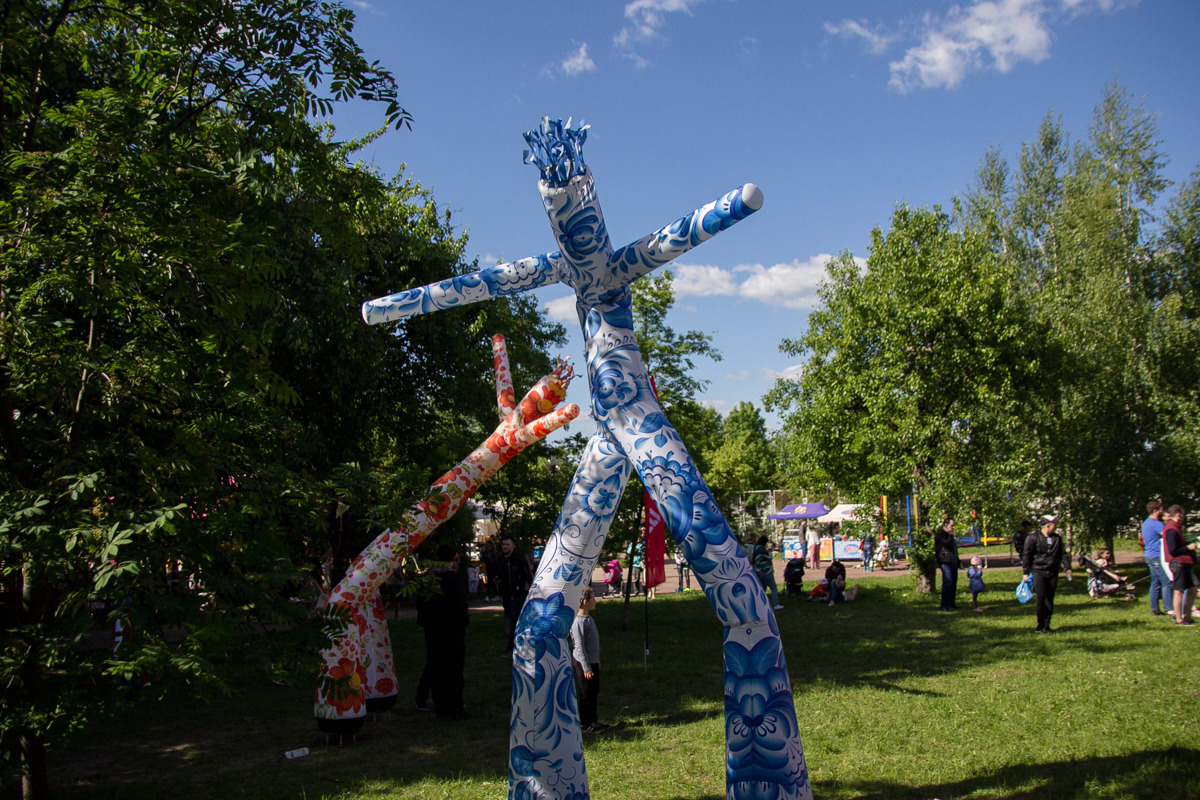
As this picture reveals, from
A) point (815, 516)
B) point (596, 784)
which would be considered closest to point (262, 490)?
point (596, 784)

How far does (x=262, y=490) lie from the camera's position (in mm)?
4441

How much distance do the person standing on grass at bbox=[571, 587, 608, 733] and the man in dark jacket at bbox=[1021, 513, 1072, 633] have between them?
7285 mm

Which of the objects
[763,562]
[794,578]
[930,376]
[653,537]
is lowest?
[794,578]

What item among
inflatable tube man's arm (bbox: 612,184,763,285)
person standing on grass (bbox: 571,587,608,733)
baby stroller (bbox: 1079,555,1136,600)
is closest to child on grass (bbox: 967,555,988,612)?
baby stroller (bbox: 1079,555,1136,600)

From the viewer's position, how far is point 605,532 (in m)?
4.70

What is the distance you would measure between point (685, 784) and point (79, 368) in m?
4.95

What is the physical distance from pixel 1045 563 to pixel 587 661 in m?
7.56

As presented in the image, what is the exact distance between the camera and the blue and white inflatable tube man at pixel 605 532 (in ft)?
13.3

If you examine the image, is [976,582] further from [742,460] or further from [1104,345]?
[742,460]

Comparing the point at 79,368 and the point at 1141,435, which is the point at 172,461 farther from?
the point at 1141,435

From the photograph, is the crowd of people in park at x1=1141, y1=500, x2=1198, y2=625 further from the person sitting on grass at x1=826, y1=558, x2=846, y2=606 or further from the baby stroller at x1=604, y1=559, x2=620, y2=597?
the baby stroller at x1=604, y1=559, x2=620, y2=597

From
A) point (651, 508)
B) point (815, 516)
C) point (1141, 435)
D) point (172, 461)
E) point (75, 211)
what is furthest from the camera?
point (815, 516)

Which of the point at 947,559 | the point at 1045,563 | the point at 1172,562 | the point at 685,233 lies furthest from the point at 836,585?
the point at 685,233

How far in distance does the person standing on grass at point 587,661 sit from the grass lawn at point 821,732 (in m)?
0.22
